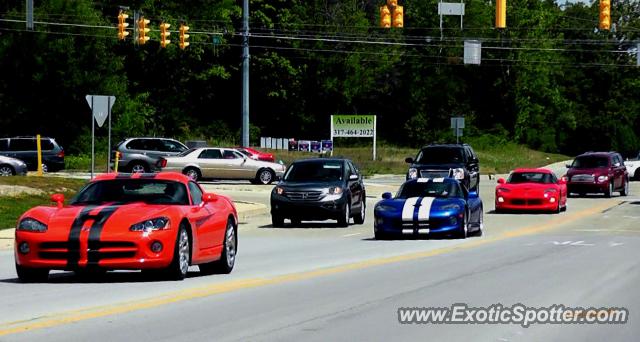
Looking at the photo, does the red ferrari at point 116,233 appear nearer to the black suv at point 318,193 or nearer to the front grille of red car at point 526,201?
the black suv at point 318,193

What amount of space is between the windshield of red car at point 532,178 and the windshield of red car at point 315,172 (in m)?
8.82

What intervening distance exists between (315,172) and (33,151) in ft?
88.6

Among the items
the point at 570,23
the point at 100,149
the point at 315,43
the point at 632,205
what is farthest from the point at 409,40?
the point at 632,205

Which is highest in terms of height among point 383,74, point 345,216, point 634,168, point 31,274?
point 383,74

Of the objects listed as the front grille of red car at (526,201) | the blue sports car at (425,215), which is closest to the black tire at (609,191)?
the front grille of red car at (526,201)

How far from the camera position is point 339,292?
634 inches

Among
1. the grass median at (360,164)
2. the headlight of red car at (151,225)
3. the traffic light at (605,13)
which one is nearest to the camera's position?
the headlight of red car at (151,225)

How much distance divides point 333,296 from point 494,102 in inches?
4139

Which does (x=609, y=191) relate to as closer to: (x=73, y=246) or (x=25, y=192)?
(x=25, y=192)

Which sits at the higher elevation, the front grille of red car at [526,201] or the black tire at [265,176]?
the front grille of red car at [526,201]

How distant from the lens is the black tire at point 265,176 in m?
54.1

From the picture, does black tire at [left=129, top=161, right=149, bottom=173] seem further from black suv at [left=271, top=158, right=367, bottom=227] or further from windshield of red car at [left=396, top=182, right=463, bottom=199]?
windshield of red car at [left=396, top=182, right=463, bottom=199]

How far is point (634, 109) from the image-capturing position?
129 metres

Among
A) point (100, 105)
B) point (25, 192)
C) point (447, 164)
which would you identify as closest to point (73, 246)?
point (100, 105)
